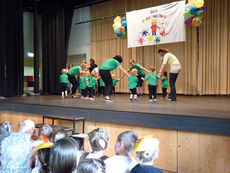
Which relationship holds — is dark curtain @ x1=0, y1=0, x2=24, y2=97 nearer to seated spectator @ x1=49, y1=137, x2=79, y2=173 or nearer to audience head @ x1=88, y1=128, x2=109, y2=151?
audience head @ x1=88, y1=128, x2=109, y2=151

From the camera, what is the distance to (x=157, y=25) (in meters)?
7.47

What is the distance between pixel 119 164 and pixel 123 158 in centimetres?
6

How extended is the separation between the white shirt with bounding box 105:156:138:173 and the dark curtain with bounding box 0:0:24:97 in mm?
7228

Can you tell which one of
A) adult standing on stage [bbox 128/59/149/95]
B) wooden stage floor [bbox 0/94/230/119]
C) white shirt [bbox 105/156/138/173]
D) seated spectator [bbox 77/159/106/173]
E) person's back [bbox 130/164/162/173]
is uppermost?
adult standing on stage [bbox 128/59/149/95]

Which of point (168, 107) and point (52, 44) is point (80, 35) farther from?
point (168, 107)

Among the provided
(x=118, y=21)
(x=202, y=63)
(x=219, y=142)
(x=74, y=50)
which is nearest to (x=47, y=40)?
(x=74, y=50)

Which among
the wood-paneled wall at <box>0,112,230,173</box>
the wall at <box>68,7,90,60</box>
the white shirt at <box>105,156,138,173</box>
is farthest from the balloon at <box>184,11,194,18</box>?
the white shirt at <box>105,156,138,173</box>

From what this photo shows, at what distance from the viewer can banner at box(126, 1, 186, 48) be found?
708cm

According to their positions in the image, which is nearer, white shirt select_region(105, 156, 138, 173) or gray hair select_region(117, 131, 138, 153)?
white shirt select_region(105, 156, 138, 173)

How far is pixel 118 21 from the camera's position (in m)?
8.08

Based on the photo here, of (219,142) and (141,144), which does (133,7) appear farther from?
(141,144)

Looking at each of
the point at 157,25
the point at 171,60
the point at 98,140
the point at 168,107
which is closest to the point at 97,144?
the point at 98,140

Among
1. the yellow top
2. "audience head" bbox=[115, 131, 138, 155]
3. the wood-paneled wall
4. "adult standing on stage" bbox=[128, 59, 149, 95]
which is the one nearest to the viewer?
"audience head" bbox=[115, 131, 138, 155]

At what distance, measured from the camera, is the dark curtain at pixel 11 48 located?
26.1 ft
